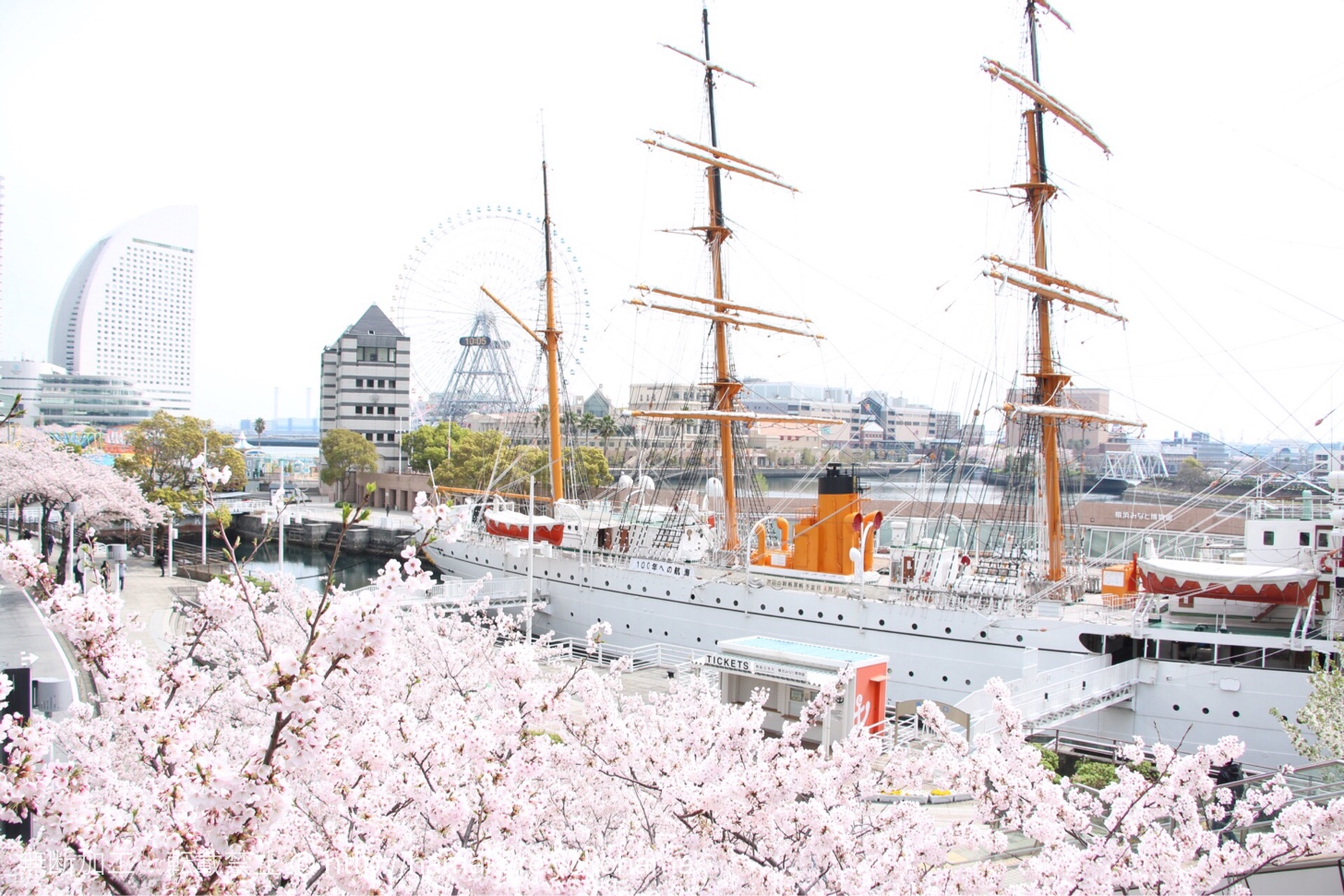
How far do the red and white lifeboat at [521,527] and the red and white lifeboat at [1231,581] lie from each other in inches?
661

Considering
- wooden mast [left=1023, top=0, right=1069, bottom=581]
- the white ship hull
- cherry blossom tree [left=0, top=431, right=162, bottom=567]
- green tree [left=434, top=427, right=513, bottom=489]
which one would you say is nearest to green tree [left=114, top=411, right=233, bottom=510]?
cherry blossom tree [left=0, top=431, right=162, bottom=567]

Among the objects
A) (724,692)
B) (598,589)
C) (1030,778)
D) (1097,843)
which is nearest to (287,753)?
(1097,843)

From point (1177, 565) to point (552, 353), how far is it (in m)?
23.3

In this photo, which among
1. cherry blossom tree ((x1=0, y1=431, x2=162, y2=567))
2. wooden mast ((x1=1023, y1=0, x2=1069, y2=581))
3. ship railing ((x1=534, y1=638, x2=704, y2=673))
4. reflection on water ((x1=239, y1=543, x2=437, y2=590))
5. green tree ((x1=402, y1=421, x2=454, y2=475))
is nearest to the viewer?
ship railing ((x1=534, y1=638, x2=704, y2=673))

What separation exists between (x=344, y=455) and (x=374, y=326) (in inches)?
579

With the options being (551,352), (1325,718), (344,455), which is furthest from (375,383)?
(1325,718)

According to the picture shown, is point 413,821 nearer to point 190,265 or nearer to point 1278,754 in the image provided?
point 1278,754

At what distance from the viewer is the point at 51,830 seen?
4.45m

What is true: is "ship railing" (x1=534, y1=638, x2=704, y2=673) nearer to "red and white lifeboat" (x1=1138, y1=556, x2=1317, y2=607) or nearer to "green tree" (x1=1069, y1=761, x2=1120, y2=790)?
"green tree" (x1=1069, y1=761, x2=1120, y2=790)

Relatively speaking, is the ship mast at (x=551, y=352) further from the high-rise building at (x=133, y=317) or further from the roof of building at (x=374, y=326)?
the high-rise building at (x=133, y=317)

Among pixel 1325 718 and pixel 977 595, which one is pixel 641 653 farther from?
pixel 1325 718

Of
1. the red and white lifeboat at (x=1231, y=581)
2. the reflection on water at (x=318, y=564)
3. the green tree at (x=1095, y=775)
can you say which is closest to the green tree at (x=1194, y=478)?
the red and white lifeboat at (x=1231, y=581)

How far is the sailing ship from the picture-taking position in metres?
16.8

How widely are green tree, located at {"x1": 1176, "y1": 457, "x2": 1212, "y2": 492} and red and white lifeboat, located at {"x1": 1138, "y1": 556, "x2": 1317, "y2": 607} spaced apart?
40.9m
